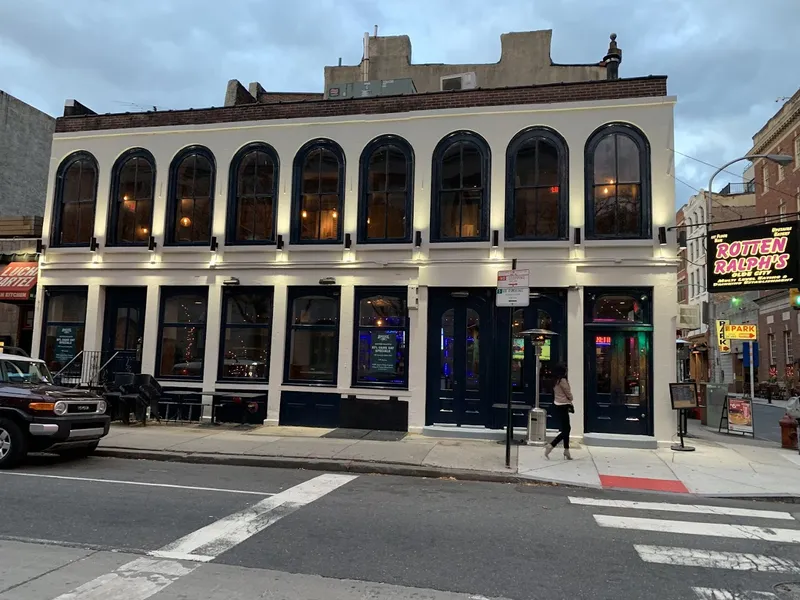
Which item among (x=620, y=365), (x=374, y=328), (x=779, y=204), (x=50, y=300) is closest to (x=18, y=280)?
(x=50, y=300)

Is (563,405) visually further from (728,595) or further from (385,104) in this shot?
(385,104)

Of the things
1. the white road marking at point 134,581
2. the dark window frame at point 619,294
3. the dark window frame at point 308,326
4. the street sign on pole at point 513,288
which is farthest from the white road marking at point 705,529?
the dark window frame at point 308,326

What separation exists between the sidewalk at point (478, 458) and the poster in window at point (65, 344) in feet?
11.8

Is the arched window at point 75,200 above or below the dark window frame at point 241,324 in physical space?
above

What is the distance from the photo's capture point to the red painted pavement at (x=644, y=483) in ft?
28.8

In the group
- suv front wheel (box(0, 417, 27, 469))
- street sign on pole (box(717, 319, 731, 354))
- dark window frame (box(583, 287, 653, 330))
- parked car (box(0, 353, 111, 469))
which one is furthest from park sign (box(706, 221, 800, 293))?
suv front wheel (box(0, 417, 27, 469))

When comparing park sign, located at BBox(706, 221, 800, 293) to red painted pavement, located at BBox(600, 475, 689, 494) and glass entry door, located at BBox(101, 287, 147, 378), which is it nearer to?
red painted pavement, located at BBox(600, 475, 689, 494)

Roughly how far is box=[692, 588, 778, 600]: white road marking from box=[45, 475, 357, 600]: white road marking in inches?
160

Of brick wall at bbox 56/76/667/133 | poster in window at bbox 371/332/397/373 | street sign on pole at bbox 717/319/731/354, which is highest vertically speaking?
brick wall at bbox 56/76/667/133

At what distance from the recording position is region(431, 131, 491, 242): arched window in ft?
44.1

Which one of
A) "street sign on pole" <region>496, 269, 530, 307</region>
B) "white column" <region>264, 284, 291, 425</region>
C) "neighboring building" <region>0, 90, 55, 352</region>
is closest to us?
"street sign on pole" <region>496, 269, 530, 307</region>

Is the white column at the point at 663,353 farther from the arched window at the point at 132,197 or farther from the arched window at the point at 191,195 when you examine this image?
the arched window at the point at 132,197

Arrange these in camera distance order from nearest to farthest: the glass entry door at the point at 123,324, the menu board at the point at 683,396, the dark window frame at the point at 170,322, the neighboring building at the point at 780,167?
→ the menu board at the point at 683,396 → the dark window frame at the point at 170,322 → the glass entry door at the point at 123,324 → the neighboring building at the point at 780,167

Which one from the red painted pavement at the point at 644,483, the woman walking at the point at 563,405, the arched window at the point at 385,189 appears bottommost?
the red painted pavement at the point at 644,483
